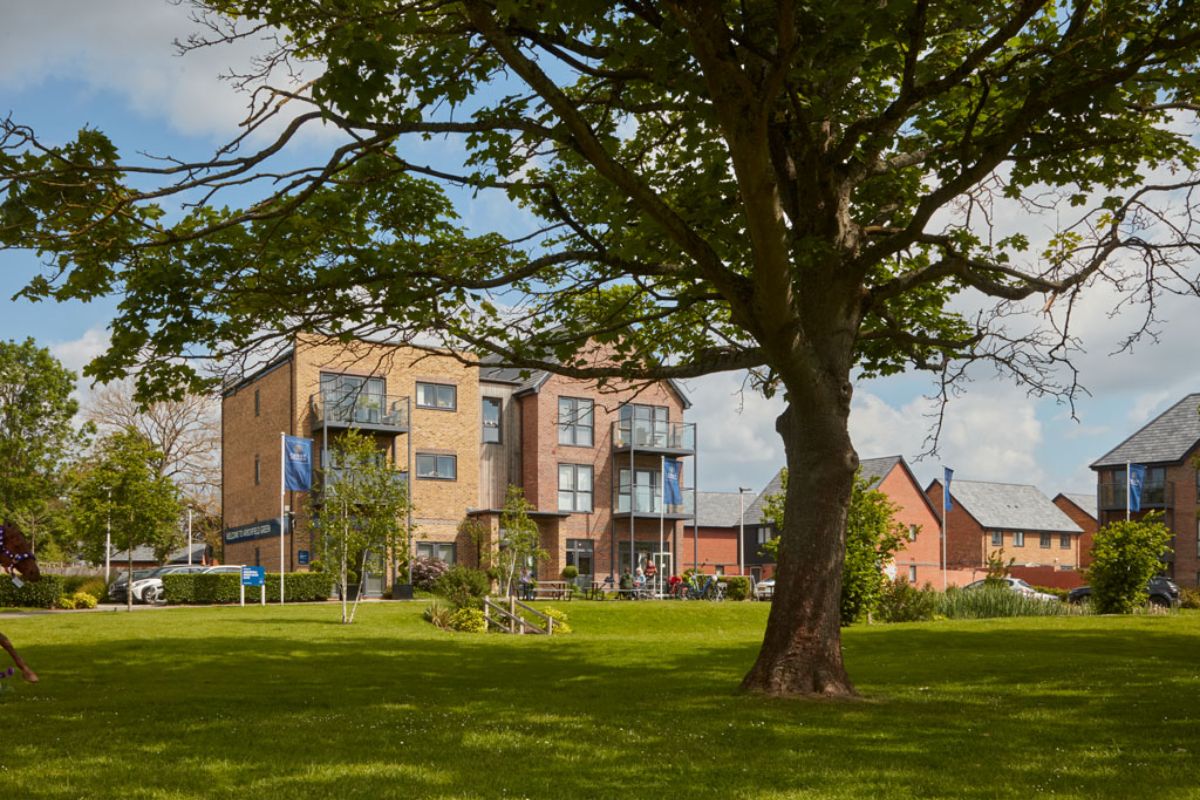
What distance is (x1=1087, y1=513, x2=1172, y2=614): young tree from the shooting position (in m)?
32.2

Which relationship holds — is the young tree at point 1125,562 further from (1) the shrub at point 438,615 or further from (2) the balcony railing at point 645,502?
(2) the balcony railing at point 645,502

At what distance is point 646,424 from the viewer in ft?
179

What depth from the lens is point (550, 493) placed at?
51969mm

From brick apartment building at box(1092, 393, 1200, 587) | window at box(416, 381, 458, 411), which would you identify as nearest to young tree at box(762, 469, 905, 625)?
window at box(416, 381, 458, 411)

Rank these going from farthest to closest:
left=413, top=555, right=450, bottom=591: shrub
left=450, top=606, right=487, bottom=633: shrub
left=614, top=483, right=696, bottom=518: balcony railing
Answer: left=614, top=483, right=696, bottom=518: balcony railing, left=413, top=555, right=450, bottom=591: shrub, left=450, top=606, right=487, bottom=633: shrub

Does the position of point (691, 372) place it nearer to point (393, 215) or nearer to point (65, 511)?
point (393, 215)

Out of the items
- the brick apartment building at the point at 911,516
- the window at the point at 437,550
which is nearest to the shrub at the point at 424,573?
the window at the point at 437,550

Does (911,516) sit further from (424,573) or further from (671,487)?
(424,573)

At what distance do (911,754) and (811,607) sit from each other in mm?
3586

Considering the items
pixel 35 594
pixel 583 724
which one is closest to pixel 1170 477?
pixel 35 594

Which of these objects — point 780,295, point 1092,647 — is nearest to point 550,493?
point 1092,647

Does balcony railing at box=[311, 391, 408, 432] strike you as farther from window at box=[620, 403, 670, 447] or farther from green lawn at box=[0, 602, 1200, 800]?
green lawn at box=[0, 602, 1200, 800]

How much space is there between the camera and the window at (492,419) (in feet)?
173

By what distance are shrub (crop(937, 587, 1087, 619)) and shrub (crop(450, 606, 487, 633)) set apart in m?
13.0
